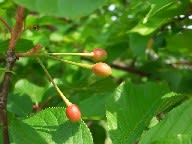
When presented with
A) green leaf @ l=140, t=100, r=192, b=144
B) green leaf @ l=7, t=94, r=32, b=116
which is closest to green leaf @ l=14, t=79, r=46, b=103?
green leaf @ l=7, t=94, r=32, b=116

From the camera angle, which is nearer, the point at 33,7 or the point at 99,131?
the point at 33,7

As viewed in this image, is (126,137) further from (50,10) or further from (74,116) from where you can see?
(50,10)

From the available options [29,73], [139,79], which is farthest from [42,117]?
[139,79]

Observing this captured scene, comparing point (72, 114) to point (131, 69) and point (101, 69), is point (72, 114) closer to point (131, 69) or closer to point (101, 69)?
point (101, 69)

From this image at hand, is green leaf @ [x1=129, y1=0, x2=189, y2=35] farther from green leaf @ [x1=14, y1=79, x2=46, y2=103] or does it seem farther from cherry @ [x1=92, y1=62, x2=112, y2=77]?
green leaf @ [x1=14, y1=79, x2=46, y2=103]

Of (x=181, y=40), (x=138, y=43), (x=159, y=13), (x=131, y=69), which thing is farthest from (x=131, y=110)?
(x=131, y=69)

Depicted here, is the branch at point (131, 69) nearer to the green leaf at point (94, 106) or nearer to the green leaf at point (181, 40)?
the green leaf at point (181, 40)

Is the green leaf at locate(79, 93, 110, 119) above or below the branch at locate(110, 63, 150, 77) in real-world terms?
above
